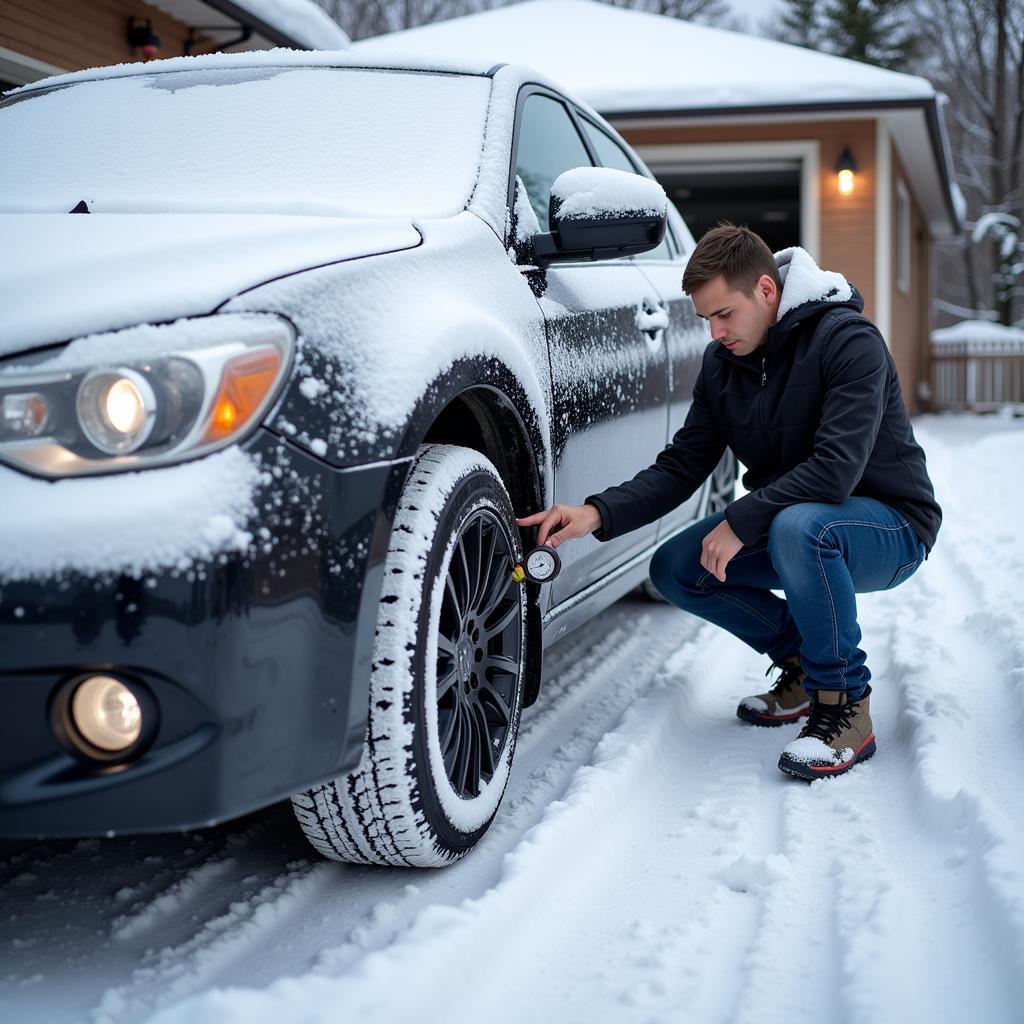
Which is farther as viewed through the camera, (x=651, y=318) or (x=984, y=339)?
(x=984, y=339)

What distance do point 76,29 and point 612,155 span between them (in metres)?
4.75

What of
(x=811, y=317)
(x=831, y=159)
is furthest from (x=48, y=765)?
(x=831, y=159)

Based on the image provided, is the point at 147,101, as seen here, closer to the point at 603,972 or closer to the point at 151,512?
the point at 151,512

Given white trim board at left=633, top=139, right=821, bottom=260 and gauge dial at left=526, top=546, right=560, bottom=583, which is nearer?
gauge dial at left=526, top=546, right=560, bottom=583

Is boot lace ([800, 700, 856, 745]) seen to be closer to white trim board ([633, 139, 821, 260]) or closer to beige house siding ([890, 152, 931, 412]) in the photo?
beige house siding ([890, 152, 931, 412])

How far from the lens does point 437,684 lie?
6.88 ft

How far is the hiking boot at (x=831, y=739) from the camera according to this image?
2.68 meters

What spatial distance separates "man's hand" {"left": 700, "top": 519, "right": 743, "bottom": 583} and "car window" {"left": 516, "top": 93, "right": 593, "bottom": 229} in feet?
2.90

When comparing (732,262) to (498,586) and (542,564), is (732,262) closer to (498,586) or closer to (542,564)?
(542,564)

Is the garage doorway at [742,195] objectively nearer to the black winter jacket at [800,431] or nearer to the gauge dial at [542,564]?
the black winter jacket at [800,431]

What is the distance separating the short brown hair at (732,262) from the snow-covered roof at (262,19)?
19.4 ft

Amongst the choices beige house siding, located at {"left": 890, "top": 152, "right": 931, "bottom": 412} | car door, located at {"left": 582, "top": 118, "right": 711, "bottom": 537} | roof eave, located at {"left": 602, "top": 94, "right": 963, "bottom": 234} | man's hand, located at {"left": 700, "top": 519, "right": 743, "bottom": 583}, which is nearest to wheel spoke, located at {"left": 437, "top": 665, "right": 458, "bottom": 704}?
man's hand, located at {"left": 700, "top": 519, "right": 743, "bottom": 583}

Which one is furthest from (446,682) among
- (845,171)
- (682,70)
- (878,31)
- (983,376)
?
(878,31)

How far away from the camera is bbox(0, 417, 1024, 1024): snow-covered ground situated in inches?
66.9
